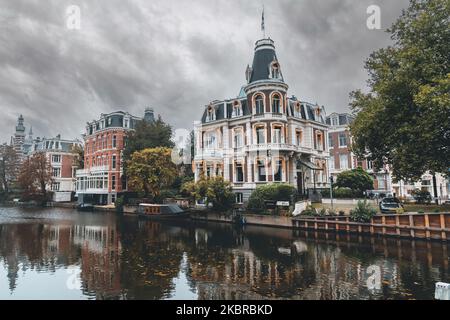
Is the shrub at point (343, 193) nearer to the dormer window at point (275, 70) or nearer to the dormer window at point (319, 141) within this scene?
the dormer window at point (319, 141)

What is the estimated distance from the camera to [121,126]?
180 ft

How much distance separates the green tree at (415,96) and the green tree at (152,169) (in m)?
27.1

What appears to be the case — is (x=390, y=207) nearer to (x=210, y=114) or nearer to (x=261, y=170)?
(x=261, y=170)

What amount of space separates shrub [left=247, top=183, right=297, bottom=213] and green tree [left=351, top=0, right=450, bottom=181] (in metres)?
8.97

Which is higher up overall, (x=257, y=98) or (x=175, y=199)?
(x=257, y=98)

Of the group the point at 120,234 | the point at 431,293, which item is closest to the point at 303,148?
the point at 120,234

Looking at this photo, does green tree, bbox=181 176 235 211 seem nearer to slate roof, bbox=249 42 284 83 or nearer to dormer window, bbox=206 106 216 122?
dormer window, bbox=206 106 216 122

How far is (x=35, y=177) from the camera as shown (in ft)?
194

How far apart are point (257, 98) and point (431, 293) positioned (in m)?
27.3

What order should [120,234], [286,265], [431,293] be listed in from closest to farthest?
[431,293] → [286,265] → [120,234]

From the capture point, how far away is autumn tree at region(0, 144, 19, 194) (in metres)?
70.1

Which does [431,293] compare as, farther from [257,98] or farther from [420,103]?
[257,98]

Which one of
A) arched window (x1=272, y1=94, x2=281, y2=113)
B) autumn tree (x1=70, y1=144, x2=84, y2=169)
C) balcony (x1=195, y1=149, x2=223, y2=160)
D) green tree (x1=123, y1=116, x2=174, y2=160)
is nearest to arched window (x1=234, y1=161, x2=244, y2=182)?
balcony (x1=195, y1=149, x2=223, y2=160)

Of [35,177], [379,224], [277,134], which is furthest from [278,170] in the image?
[35,177]
